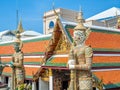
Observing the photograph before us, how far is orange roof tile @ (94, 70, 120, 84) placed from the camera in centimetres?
997

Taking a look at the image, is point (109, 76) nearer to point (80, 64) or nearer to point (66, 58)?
point (66, 58)

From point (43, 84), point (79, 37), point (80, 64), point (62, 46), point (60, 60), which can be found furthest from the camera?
point (43, 84)

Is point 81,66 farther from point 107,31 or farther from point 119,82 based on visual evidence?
point 107,31

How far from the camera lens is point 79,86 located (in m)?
6.76

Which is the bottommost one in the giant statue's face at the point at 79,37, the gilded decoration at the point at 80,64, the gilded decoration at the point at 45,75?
the gilded decoration at the point at 45,75

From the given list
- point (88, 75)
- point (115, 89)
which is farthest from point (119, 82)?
point (88, 75)

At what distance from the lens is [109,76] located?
10461 millimetres

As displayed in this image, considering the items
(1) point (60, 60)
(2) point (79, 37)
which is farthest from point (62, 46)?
(2) point (79, 37)

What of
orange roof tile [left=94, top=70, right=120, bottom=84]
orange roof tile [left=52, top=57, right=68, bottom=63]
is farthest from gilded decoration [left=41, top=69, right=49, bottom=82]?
orange roof tile [left=94, top=70, right=120, bottom=84]

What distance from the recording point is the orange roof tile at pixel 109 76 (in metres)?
9.97

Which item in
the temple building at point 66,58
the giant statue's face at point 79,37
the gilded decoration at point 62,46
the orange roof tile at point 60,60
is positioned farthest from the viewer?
the gilded decoration at point 62,46

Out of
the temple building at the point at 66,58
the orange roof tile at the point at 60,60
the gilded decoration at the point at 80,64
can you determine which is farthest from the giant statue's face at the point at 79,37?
the orange roof tile at the point at 60,60

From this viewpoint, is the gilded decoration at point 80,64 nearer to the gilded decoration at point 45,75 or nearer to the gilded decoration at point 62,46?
the gilded decoration at point 62,46

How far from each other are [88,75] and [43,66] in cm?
568
